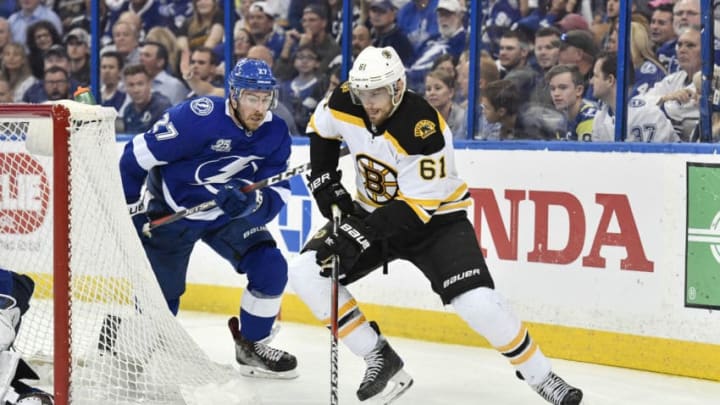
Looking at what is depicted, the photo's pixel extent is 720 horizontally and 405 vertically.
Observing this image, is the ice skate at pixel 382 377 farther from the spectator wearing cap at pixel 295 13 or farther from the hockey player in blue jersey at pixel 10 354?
the spectator wearing cap at pixel 295 13

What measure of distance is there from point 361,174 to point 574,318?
128cm

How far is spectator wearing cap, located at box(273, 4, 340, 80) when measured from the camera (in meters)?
5.47

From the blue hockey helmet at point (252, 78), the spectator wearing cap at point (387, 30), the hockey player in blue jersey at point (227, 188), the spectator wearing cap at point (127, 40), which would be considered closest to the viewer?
the blue hockey helmet at point (252, 78)

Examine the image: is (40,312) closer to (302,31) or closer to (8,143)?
(8,143)

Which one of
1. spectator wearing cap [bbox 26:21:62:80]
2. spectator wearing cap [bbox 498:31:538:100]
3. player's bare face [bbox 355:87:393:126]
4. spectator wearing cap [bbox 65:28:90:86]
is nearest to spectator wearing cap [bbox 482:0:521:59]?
spectator wearing cap [bbox 498:31:538:100]

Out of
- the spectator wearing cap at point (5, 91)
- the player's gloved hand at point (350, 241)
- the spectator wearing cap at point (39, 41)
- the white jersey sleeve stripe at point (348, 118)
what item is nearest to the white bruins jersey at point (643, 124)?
the white jersey sleeve stripe at point (348, 118)

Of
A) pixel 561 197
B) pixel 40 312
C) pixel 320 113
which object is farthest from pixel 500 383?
pixel 40 312

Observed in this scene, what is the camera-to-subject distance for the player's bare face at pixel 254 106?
12.2ft

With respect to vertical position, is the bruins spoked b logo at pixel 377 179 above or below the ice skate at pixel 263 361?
above

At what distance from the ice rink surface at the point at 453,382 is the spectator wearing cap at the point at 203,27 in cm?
179

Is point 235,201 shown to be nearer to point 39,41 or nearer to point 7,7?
point 39,41

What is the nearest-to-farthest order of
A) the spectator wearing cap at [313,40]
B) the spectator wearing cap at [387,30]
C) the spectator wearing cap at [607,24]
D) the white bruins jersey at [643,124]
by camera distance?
the white bruins jersey at [643,124], the spectator wearing cap at [607,24], the spectator wearing cap at [387,30], the spectator wearing cap at [313,40]

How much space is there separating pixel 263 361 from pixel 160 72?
2491mm

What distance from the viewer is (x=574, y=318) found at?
4367mm
